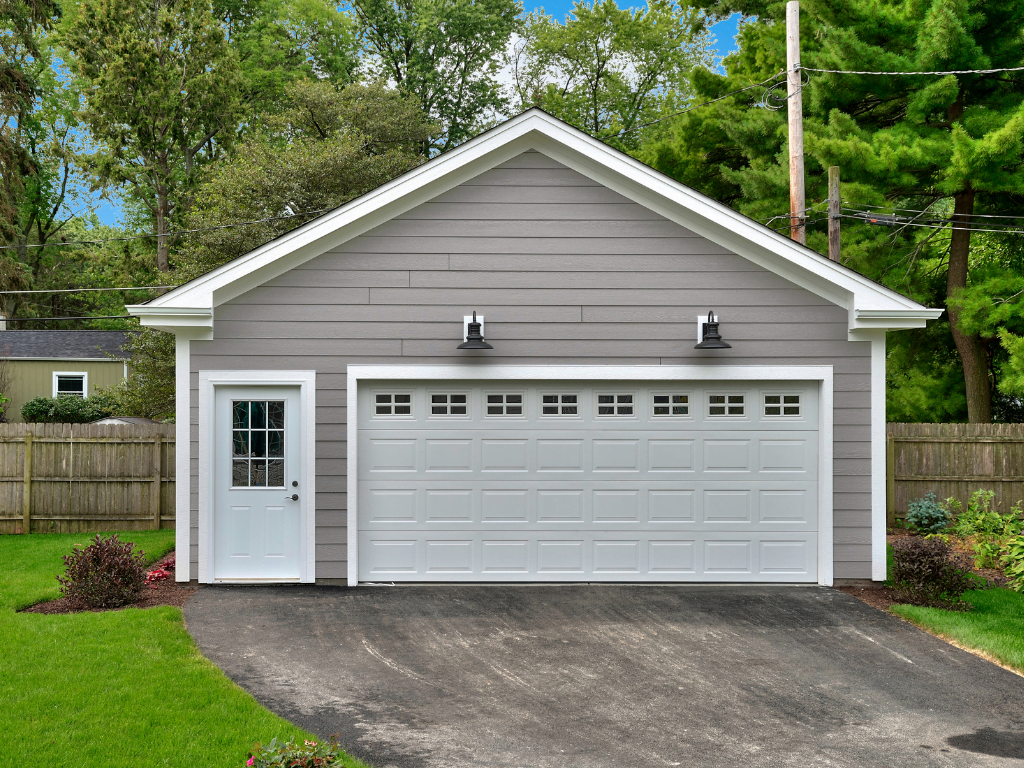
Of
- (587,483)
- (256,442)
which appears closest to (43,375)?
(256,442)

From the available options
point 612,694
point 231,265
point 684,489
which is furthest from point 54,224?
point 612,694

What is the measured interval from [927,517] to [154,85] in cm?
2372

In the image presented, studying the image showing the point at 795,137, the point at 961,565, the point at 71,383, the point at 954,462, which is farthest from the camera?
the point at 71,383

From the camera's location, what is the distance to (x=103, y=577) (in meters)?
8.15

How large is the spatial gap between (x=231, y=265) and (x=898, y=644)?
7120mm

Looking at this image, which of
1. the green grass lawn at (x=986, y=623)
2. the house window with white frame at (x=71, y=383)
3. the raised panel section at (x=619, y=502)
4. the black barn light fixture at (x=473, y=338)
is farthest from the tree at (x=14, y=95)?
the green grass lawn at (x=986, y=623)

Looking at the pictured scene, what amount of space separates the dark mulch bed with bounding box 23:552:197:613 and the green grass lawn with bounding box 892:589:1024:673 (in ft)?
22.7

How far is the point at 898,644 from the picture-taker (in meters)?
7.21

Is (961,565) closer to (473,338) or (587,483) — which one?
(587,483)

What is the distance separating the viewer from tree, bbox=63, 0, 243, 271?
2508cm

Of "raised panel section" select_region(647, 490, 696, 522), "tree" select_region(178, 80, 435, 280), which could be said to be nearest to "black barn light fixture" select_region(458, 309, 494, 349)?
"raised panel section" select_region(647, 490, 696, 522)

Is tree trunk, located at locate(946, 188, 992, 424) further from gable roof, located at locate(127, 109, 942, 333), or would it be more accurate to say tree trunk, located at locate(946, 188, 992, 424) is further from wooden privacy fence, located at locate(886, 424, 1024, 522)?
gable roof, located at locate(127, 109, 942, 333)

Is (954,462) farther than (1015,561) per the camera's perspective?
Yes

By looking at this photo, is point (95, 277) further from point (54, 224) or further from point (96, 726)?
point (96, 726)
